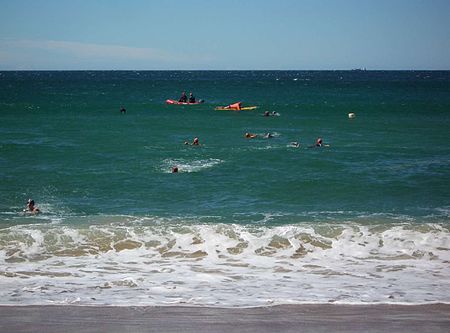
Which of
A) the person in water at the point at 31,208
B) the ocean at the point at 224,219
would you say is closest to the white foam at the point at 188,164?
the ocean at the point at 224,219

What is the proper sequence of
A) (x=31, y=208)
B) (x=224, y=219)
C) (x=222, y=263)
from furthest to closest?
(x=31, y=208)
(x=224, y=219)
(x=222, y=263)

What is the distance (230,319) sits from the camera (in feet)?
35.7

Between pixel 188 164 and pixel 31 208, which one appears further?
pixel 188 164

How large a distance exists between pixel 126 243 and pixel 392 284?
26.5 feet

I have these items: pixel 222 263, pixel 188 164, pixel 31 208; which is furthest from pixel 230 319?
pixel 188 164

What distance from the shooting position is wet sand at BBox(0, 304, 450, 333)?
409 inches

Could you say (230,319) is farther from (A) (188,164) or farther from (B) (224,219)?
Answer: (A) (188,164)

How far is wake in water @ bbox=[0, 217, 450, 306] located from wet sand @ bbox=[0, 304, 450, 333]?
487 mm

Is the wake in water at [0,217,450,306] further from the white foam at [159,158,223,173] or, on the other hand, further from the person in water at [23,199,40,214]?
the white foam at [159,158,223,173]

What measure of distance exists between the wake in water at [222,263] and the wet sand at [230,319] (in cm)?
49

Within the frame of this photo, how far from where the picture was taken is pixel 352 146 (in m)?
36.2

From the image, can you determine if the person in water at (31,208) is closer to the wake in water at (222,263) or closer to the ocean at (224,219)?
the ocean at (224,219)

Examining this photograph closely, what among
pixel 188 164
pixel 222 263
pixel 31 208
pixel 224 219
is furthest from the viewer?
pixel 188 164

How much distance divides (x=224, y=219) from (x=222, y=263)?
4735mm
